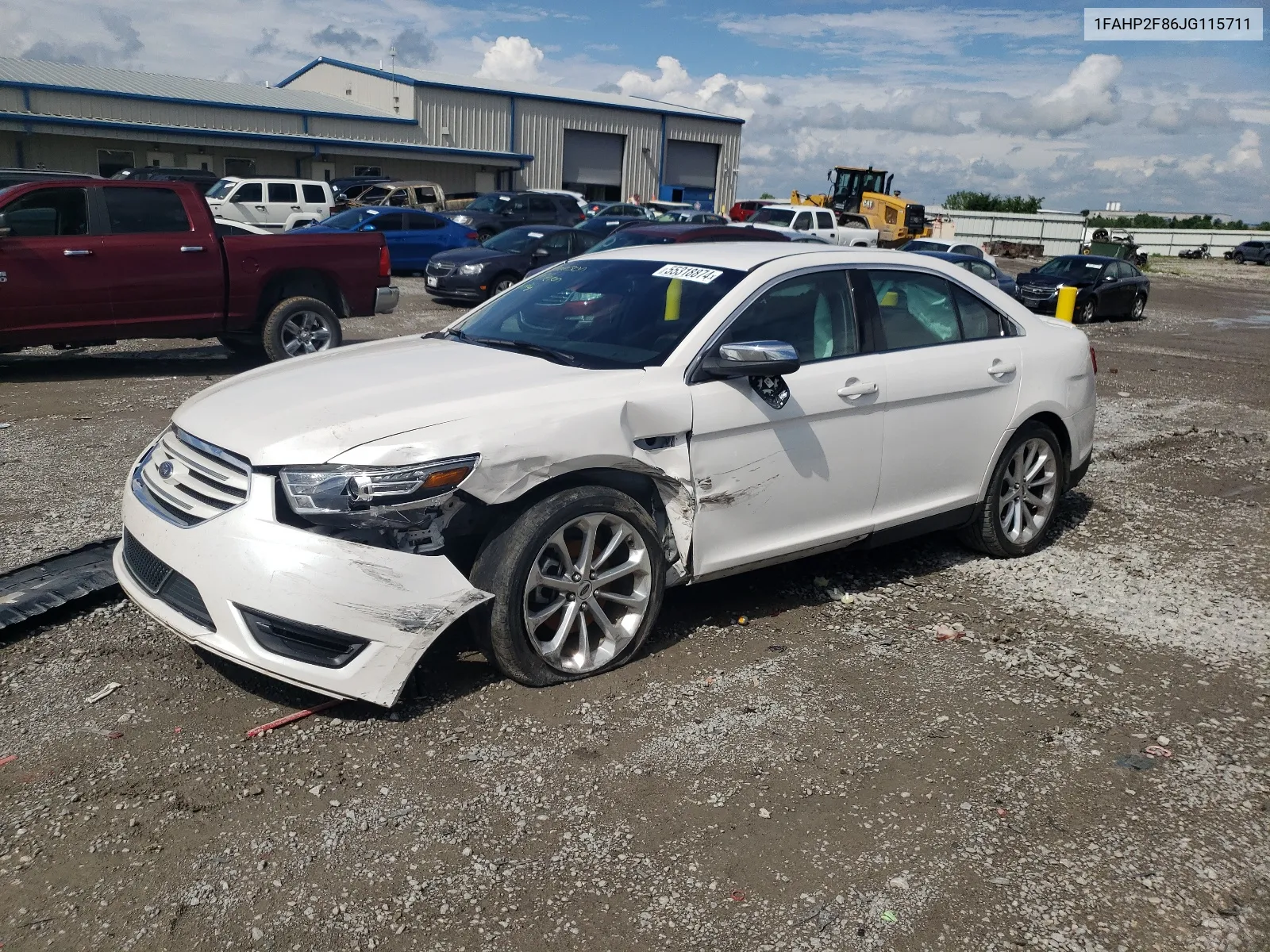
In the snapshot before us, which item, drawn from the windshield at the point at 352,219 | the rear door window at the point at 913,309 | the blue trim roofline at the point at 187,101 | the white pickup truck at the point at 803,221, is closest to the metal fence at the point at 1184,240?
the white pickup truck at the point at 803,221

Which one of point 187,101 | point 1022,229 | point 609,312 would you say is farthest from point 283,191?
point 1022,229

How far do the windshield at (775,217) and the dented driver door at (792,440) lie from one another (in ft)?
84.8

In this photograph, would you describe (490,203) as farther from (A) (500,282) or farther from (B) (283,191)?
(A) (500,282)

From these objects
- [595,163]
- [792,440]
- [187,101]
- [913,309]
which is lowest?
[792,440]

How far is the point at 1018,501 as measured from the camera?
5926mm

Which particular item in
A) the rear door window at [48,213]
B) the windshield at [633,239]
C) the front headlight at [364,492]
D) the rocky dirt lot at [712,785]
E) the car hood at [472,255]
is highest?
the rear door window at [48,213]

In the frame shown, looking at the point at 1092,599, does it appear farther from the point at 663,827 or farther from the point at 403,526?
the point at 403,526

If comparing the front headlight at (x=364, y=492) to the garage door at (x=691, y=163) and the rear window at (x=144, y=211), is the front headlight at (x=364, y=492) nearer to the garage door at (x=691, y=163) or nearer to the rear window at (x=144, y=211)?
the rear window at (x=144, y=211)

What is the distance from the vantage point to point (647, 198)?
53.5 m

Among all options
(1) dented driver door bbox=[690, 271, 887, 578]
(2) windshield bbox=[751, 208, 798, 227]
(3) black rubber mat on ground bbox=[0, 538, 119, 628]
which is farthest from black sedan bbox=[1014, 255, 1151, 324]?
(3) black rubber mat on ground bbox=[0, 538, 119, 628]

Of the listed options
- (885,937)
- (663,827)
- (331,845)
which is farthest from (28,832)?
(885,937)

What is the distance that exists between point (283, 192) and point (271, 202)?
0.49 metres

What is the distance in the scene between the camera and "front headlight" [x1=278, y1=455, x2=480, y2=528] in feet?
11.8

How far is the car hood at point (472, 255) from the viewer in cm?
1814
